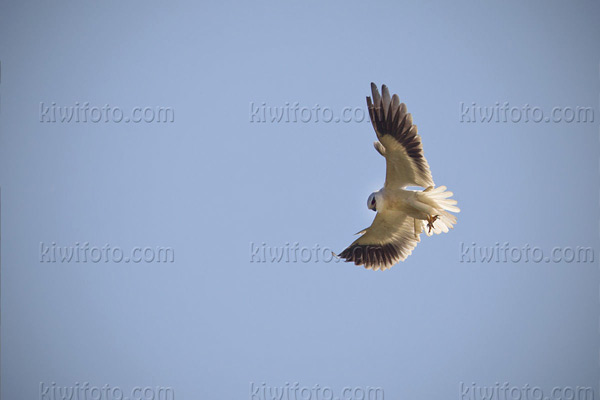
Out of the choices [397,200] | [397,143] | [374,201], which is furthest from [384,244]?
[397,143]

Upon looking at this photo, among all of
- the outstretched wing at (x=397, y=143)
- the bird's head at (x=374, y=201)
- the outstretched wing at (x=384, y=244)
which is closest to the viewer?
the outstretched wing at (x=397, y=143)

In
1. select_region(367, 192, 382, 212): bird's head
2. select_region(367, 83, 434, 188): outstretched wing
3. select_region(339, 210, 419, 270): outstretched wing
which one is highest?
select_region(367, 83, 434, 188): outstretched wing

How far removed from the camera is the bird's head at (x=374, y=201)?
1177 cm

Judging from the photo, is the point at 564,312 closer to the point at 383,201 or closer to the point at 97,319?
the point at 383,201

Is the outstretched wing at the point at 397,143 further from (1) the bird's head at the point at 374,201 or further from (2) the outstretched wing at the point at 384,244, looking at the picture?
(2) the outstretched wing at the point at 384,244

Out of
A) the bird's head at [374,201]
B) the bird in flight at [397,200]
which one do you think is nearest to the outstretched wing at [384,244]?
the bird in flight at [397,200]

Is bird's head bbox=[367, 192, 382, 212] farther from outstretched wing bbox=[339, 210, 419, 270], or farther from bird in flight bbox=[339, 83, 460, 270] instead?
outstretched wing bbox=[339, 210, 419, 270]

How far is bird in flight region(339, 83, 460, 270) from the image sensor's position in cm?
1073

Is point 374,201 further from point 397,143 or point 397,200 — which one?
point 397,143

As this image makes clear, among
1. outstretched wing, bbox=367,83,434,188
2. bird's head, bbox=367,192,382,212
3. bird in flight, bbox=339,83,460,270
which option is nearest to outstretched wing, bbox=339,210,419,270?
bird in flight, bbox=339,83,460,270

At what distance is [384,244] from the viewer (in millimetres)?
12836

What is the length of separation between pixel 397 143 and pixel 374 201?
54.2 inches

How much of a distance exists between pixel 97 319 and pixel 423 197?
8602cm

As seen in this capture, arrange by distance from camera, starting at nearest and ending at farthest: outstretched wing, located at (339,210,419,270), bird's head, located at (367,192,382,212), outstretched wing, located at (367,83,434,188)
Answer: outstretched wing, located at (367,83,434,188) → bird's head, located at (367,192,382,212) → outstretched wing, located at (339,210,419,270)
